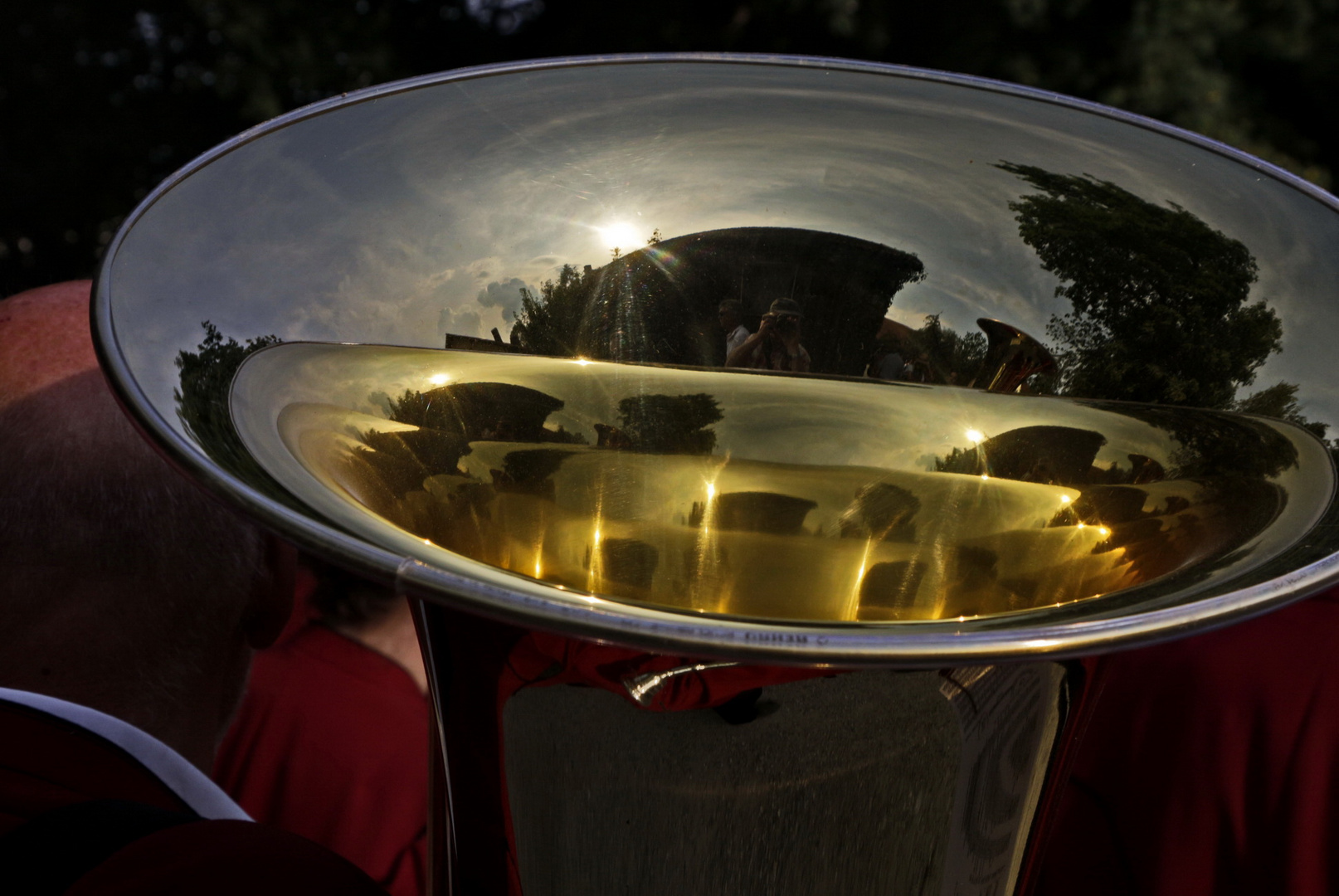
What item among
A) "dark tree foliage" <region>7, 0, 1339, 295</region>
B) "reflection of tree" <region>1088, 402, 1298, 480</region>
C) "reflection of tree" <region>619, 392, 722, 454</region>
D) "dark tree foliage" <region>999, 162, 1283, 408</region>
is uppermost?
"dark tree foliage" <region>7, 0, 1339, 295</region>

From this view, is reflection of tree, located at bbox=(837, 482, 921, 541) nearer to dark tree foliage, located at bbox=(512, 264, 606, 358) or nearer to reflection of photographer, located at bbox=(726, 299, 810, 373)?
reflection of photographer, located at bbox=(726, 299, 810, 373)

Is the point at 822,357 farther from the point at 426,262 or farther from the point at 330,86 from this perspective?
the point at 330,86

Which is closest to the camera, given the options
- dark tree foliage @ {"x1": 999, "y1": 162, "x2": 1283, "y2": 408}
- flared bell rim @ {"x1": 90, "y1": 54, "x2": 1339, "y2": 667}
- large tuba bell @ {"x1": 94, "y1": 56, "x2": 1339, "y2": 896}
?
flared bell rim @ {"x1": 90, "y1": 54, "x2": 1339, "y2": 667}

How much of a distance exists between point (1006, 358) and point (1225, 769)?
0.74m

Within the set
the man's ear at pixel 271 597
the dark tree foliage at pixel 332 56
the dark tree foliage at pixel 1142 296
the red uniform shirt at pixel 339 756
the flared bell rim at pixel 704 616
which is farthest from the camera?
the dark tree foliage at pixel 332 56

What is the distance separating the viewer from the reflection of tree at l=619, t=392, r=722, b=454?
121 centimetres

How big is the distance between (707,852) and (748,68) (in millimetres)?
852

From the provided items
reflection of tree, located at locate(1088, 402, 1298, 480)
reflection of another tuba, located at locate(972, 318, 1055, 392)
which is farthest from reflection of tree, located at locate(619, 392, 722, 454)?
reflection of tree, located at locate(1088, 402, 1298, 480)

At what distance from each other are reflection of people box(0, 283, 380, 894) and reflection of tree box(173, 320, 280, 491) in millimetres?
315

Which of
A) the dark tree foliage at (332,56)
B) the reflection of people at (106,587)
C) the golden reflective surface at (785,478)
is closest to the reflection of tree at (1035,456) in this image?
the golden reflective surface at (785,478)

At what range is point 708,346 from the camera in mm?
1231

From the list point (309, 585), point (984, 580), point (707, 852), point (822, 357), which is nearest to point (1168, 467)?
point (984, 580)

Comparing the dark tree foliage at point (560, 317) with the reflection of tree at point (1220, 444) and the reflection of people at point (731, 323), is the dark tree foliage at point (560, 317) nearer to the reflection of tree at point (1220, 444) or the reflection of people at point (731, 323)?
the reflection of people at point (731, 323)

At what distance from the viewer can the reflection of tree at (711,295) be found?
1192 mm
